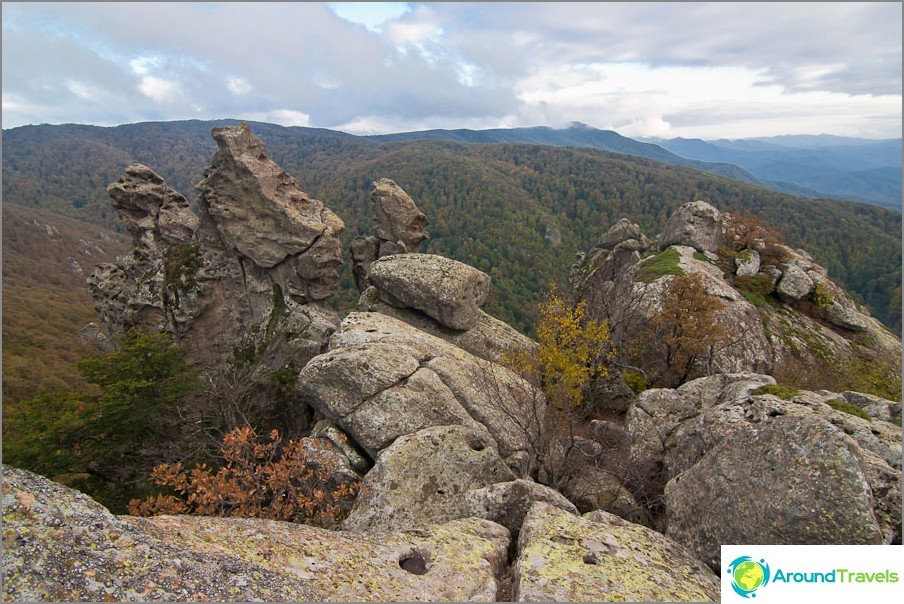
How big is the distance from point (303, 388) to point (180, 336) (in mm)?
22207

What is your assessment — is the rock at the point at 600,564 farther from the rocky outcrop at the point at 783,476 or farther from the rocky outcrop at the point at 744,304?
the rocky outcrop at the point at 744,304

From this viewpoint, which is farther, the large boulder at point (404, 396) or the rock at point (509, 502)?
the large boulder at point (404, 396)

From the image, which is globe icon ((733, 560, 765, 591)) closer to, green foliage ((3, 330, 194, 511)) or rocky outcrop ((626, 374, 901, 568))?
rocky outcrop ((626, 374, 901, 568))

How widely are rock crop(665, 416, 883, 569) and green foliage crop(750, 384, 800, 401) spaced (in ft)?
9.49

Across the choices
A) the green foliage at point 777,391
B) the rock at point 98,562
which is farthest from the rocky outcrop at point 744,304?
the rock at point 98,562

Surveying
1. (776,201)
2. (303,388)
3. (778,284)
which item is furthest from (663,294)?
(776,201)

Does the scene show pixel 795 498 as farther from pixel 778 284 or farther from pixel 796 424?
pixel 778 284

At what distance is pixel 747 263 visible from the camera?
3089 cm

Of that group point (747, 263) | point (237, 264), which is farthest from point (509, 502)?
point (237, 264)

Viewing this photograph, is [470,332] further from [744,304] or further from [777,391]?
[777,391]

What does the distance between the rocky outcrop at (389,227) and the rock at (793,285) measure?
24500mm

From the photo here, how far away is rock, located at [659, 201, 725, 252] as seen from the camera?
1328 inches

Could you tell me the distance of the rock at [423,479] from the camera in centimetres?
1261

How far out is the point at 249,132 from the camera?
34625mm
